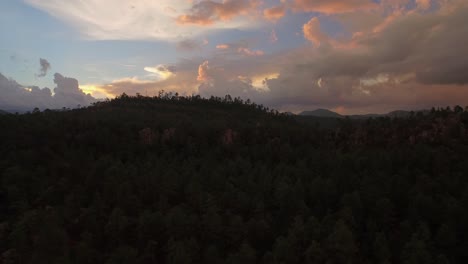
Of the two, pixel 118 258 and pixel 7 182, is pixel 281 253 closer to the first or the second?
pixel 118 258

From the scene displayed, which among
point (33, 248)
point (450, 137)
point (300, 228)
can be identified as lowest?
point (33, 248)

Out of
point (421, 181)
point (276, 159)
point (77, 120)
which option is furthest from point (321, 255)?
point (77, 120)

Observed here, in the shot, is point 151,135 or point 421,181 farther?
point 151,135

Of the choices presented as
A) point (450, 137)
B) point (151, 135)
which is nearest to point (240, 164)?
point (151, 135)

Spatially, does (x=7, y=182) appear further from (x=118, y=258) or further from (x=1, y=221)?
(x=118, y=258)

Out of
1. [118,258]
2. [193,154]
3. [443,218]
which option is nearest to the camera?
[118,258]

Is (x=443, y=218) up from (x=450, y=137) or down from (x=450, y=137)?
down

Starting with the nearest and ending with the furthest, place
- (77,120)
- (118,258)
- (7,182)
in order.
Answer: (118,258) → (7,182) → (77,120)
